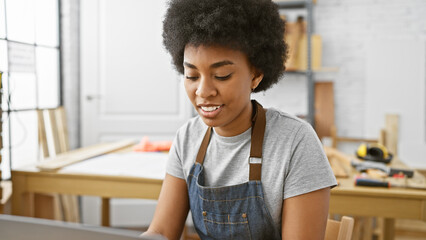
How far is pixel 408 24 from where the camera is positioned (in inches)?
149

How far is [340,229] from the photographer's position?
114cm

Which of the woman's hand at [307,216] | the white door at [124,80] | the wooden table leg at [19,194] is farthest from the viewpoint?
the white door at [124,80]

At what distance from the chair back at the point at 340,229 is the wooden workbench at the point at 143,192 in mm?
289

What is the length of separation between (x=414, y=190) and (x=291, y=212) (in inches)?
25.2

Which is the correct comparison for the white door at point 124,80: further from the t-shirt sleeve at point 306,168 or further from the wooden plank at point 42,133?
the t-shirt sleeve at point 306,168

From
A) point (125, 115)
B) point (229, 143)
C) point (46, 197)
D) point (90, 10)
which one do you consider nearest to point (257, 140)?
point (229, 143)

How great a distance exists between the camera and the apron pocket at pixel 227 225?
1.19 metres

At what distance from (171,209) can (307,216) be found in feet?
1.54

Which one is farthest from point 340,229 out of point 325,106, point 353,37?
point 353,37

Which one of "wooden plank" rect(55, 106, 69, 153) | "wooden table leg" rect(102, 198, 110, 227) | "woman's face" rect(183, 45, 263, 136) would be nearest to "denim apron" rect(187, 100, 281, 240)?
"woman's face" rect(183, 45, 263, 136)

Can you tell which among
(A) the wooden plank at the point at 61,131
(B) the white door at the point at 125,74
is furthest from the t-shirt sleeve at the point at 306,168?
(B) the white door at the point at 125,74

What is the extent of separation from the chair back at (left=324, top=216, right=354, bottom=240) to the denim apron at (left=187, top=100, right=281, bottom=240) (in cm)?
16

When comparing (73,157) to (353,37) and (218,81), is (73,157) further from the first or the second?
(353,37)

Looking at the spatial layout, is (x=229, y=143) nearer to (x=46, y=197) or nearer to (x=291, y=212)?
(x=291, y=212)
